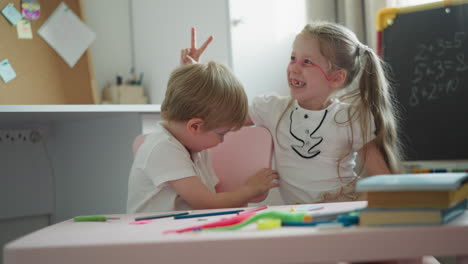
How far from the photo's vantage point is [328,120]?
5.10ft

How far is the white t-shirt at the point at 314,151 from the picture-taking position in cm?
153

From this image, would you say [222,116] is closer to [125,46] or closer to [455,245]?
[455,245]

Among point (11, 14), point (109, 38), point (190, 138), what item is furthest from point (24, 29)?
point (190, 138)

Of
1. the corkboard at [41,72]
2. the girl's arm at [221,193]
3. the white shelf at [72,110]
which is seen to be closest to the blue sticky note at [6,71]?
the corkboard at [41,72]

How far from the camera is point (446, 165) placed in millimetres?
1730

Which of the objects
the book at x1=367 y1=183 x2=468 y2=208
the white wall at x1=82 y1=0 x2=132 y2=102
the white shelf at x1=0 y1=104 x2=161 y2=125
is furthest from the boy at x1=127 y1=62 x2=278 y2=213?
the white wall at x1=82 y1=0 x2=132 y2=102

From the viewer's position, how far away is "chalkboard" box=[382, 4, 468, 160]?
67.7 inches

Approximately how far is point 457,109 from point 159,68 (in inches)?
46.4

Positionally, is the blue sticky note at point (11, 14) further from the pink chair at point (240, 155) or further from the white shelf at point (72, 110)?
the pink chair at point (240, 155)

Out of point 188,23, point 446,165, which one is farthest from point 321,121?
point 188,23

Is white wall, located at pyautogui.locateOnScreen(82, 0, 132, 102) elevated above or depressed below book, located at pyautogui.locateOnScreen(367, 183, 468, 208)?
above

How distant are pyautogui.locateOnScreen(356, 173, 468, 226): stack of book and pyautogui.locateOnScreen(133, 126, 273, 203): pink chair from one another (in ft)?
2.32

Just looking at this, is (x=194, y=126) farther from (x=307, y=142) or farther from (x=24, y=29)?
(x=24, y=29)

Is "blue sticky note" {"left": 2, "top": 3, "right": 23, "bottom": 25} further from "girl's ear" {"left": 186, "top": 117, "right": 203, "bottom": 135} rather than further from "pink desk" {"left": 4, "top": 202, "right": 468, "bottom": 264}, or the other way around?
"pink desk" {"left": 4, "top": 202, "right": 468, "bottom": 264}
